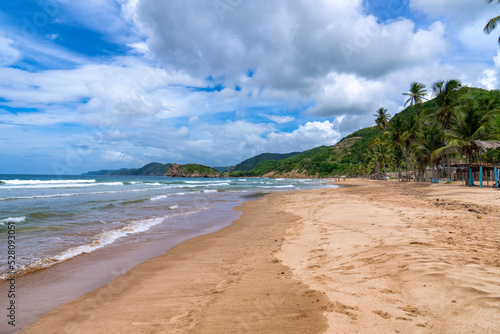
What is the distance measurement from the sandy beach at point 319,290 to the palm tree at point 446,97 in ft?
102

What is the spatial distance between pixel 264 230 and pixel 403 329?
785cm

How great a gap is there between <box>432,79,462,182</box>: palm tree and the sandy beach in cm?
3109

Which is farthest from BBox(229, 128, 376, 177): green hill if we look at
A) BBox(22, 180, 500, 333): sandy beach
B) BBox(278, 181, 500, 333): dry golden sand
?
BBox(22, 180, 500, 333): sandy beach

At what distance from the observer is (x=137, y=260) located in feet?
23.7

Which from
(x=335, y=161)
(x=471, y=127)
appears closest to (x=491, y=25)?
(x=471, y=127)

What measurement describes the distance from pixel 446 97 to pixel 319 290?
36.5 meters

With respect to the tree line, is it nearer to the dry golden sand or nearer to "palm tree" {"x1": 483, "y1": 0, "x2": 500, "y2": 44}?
"palm tree" {"x1": 483, "y1": 0, "x2": 500, "y2": 44}

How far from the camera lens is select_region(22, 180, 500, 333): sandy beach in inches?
125

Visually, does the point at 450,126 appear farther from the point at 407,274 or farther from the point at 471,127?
the point at 407,274

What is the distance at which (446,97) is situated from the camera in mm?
31484

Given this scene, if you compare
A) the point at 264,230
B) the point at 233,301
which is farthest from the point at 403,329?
the point at 264,230

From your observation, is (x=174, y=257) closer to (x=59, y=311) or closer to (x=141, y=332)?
(x=59, y=311)

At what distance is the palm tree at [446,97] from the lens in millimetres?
31156

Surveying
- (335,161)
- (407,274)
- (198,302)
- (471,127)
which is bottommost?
(198,302)
